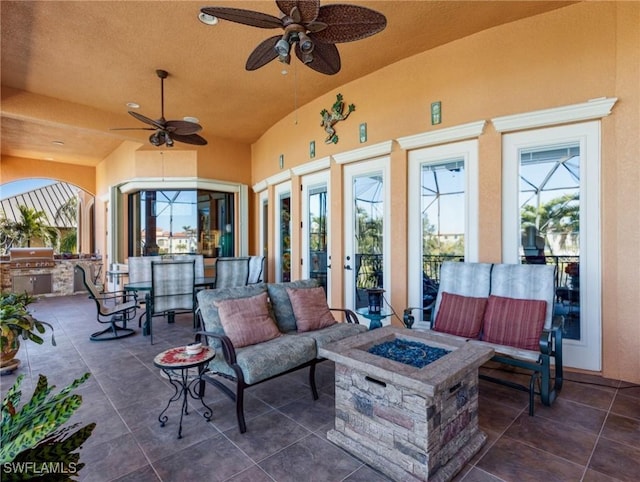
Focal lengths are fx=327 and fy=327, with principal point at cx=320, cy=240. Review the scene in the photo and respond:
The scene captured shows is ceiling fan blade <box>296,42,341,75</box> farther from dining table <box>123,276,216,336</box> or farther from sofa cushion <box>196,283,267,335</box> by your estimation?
dining table <box>123,276,216,336</box>

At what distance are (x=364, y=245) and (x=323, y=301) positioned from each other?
1675mm

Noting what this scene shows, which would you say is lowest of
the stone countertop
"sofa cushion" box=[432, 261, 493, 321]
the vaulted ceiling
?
the stone countertop

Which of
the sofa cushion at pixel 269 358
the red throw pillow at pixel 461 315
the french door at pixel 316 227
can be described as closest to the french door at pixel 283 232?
the french door at pixel 316 227

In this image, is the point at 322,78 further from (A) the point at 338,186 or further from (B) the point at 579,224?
(B) the point at 579,224

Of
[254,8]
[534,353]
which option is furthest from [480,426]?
[254,8]

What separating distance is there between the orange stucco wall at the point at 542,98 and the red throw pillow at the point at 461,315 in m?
0.67

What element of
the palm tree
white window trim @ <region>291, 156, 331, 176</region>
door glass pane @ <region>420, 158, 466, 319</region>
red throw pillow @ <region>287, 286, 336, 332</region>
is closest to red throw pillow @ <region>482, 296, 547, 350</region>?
door glass pane @ <region>420, 158, 466, 319</region>

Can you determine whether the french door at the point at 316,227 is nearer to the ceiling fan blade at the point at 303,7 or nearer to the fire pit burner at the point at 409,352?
the fire pit burner at the point at 409,352

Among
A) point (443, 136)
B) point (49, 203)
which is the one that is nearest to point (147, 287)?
point (443, 136)

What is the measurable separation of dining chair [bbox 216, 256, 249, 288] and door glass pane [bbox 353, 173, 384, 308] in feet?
5.90

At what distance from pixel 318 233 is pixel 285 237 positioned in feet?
3.55

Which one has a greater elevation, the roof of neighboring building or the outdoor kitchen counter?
the roof of neighboring building

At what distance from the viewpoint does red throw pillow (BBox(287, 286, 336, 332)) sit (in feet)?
10.2

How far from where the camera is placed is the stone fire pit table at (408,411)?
1772 millimetres
